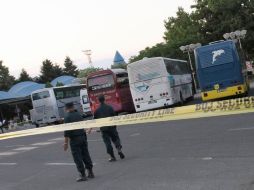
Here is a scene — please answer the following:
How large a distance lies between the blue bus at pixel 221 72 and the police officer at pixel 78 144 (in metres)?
17.0

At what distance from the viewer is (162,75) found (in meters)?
31.1

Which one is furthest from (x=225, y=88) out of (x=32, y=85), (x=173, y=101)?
(x=32, y=85)

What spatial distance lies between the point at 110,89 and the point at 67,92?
1144 centimetres

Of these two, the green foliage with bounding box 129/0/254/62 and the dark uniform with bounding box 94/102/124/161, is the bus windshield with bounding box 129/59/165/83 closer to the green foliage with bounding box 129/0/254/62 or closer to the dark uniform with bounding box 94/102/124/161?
the dark uniform with bounding box 94/102/124/161

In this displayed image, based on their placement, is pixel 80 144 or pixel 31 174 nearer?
pixel 80 144

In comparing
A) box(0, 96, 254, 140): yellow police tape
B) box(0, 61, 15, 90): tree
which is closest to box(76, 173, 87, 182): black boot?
box(0, 96, 254, 140): yellow police tape

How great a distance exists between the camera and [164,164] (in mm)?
12023

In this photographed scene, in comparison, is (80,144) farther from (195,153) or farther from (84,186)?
(195,153)

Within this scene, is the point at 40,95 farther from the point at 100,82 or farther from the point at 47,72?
the point at 47,72

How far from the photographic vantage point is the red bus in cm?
3412

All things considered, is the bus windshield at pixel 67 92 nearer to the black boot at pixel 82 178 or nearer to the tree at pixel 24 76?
the black boot at pixel 82 178

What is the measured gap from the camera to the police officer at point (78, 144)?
38.8 ft

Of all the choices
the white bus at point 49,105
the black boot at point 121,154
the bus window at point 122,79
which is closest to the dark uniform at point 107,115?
the black boot at point 121,154

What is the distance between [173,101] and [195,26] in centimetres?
3387
